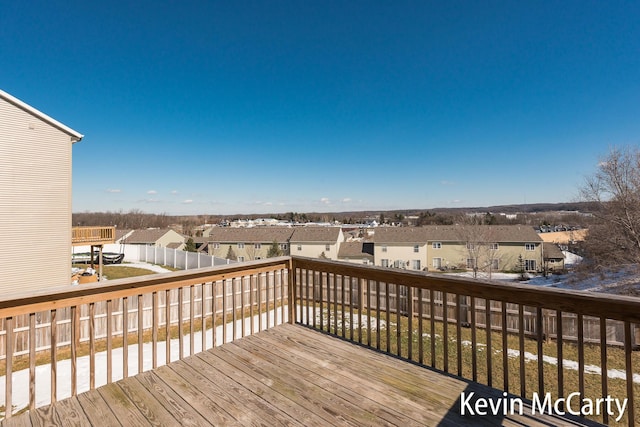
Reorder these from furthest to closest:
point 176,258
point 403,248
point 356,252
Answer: point 356,252, point 403,248, point 176,258

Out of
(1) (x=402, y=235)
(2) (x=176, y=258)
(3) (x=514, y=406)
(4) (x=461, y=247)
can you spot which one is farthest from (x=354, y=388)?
(4) (x=461, y=247)

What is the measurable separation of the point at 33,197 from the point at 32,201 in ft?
0.50

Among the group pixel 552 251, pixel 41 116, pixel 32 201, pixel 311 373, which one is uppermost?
pixel 41 116

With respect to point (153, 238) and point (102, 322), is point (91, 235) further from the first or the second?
point (153, 238)

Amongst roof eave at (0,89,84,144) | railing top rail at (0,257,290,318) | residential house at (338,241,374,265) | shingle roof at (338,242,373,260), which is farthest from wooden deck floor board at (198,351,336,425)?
shingle roof at (338,242,373,260)

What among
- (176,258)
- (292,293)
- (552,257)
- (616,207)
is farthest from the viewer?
(552,257)

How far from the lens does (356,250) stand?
29.2 m

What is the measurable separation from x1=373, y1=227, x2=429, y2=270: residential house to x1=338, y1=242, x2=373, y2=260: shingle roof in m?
1.62

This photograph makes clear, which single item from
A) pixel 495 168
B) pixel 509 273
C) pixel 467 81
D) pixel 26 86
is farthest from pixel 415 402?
pixel 509 273

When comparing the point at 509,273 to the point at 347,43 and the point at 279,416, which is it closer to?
the point at 347,43

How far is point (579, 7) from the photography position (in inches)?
289

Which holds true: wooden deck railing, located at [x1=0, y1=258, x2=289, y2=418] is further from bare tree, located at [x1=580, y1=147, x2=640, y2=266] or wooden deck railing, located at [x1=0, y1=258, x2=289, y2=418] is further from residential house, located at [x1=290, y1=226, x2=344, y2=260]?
residential house, located at [x1=290, y1=226, x2=344, y2=260]

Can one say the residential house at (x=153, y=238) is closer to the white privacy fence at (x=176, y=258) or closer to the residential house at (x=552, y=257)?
the white privacy fence at (x=176, y=258)

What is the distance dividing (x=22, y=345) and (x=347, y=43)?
12.3 metres
